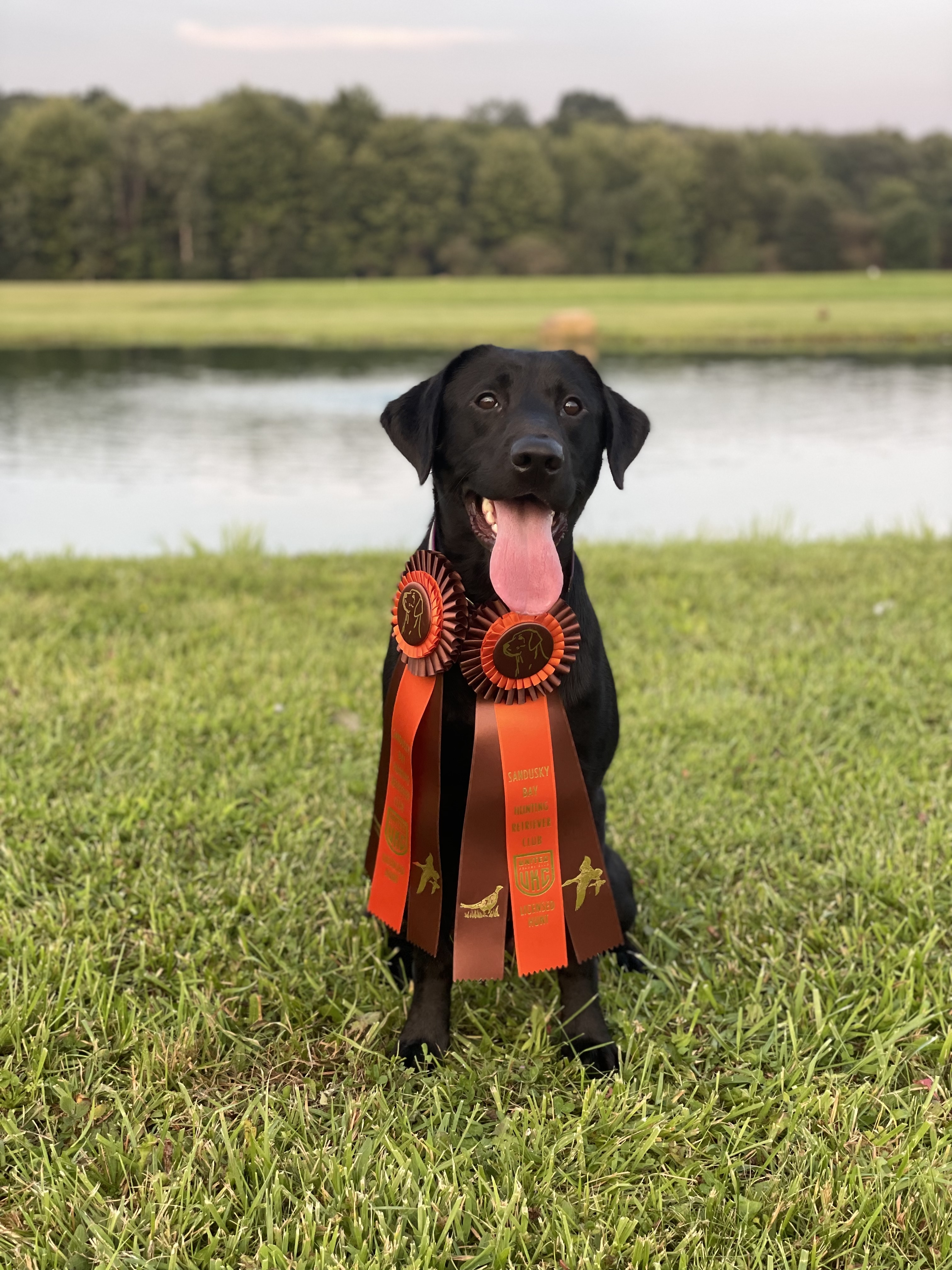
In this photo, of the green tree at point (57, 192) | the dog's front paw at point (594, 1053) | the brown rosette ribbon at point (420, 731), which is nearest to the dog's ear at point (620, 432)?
the brown rosette ribbon at point (420, 731)

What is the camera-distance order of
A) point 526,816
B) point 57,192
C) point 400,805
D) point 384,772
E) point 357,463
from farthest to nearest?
1. point 57,192
2. point 357,463
3. point 384,772
4. point 400,805
5. point 526,816

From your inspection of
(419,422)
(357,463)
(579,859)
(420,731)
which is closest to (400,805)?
(420,731)

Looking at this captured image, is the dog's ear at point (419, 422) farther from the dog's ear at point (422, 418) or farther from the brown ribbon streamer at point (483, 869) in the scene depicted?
the brown ribbon streamer at point (483, 869)

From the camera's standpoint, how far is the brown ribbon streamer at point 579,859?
2.15 metres

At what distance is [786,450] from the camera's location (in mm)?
12781

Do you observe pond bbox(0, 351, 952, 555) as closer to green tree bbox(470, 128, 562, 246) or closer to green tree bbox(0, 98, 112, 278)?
green tree bbox(0, 98, 112, 278)

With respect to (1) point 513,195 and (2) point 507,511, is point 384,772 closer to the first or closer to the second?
(2) point 507,511

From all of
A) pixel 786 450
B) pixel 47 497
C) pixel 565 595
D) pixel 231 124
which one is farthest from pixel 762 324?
pixel 231 124

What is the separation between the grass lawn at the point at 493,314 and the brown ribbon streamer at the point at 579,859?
21354mm

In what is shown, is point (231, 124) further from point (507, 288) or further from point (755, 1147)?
point (755, 1147)

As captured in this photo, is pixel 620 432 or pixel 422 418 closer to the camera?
pixel 422 418

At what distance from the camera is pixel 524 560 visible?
2010mm

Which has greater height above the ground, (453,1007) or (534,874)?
(534,874)

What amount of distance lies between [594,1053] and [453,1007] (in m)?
0.35
